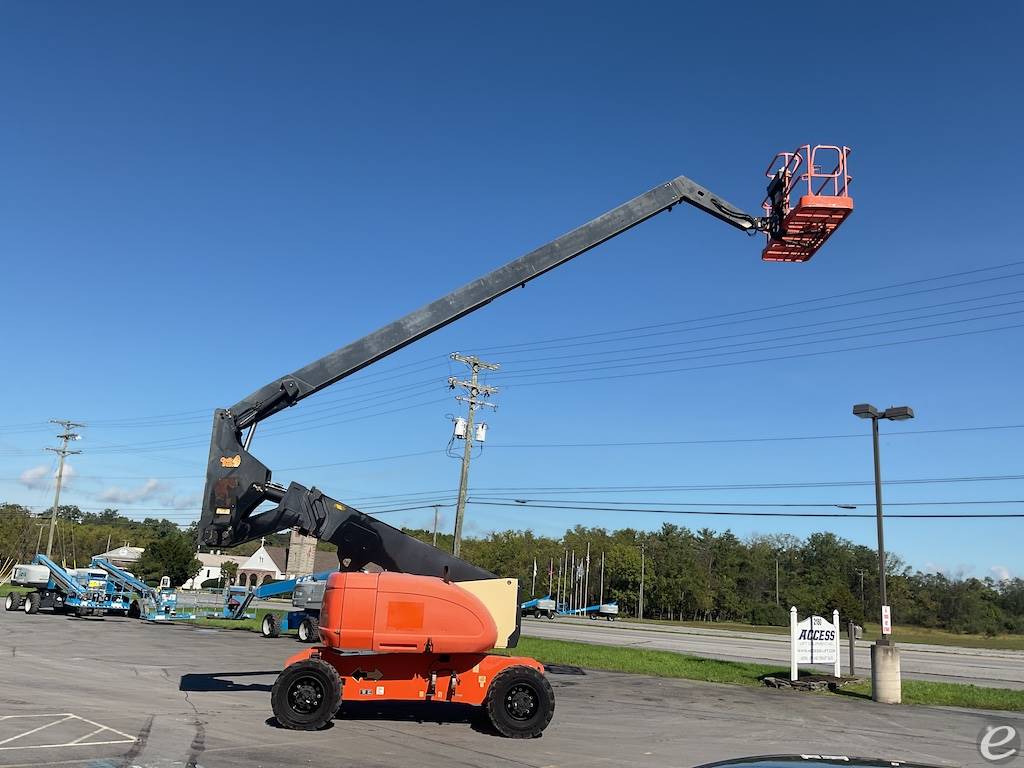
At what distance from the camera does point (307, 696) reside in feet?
36.7

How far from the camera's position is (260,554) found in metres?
112

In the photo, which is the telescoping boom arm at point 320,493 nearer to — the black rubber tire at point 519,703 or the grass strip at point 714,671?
→ the black rubber tire at point 519,703

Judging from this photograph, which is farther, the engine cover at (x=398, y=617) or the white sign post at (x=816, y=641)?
the white sign post at (x=816, y=641)

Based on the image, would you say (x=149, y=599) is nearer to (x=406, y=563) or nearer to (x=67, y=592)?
(x=67, y=592)

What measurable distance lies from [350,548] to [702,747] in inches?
245

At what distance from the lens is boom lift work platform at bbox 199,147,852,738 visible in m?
11.2

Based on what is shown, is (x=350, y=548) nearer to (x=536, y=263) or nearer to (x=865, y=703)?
(x=536, y=263)

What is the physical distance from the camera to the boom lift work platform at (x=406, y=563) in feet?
36.7

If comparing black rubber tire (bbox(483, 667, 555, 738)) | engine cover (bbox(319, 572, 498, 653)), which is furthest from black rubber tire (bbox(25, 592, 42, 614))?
black rubber tire (bbox(483, 667, 555, 738))

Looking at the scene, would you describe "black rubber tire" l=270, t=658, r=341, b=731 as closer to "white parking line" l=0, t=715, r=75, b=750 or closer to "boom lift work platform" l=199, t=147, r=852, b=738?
"boom lift work platform" l=199, t=147, r=852, b=738

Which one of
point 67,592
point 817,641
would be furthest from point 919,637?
point 67,592

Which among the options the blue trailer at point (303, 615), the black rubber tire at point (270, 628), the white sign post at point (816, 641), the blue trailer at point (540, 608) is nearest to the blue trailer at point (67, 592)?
the blue trailer at point (303, 615)

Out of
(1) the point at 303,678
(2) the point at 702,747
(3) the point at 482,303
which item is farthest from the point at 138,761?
(3) the point at 482,303

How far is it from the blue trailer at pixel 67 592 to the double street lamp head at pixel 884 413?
1510 inches
